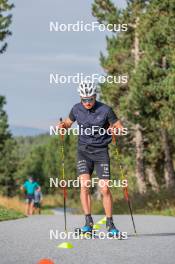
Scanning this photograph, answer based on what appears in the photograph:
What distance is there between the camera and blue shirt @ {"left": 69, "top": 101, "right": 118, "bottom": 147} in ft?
32.7

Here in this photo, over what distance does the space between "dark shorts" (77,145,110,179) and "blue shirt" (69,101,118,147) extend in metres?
0.09

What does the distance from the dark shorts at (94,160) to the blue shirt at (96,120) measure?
0.31 ft

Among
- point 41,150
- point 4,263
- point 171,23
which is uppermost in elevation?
point 41,150

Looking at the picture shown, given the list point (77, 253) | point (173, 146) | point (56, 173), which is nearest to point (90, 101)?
point (77, 253)

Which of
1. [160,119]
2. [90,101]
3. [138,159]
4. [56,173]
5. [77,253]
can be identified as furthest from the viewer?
[56,173]

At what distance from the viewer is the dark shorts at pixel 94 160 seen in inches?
398

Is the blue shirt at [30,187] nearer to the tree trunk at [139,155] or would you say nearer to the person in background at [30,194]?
the person in background at [30,194]

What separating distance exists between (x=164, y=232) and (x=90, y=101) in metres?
2.83

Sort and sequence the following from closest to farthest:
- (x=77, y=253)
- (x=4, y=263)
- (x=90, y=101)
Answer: (x=4, y=263) → (x=77, y=253) → (x=90, y=101)

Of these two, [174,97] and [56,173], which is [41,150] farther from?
[174,97]

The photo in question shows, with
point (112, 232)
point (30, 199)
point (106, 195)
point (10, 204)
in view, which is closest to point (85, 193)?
point (106, 195)

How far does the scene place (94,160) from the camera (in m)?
10.2

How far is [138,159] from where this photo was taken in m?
39.3

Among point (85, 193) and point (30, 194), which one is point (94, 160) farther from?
point (30, 194)
